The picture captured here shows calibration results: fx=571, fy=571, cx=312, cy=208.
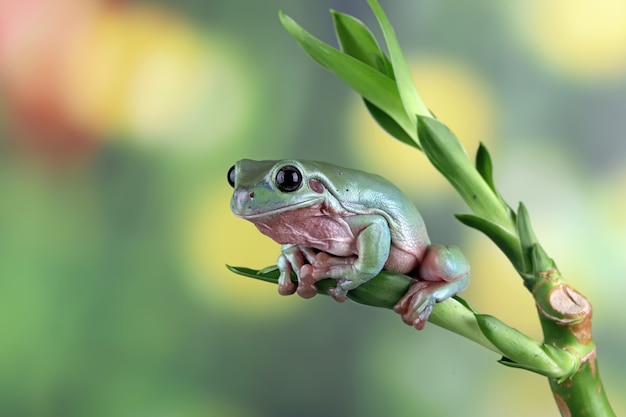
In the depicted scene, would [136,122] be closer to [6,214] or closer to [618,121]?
[6,214]

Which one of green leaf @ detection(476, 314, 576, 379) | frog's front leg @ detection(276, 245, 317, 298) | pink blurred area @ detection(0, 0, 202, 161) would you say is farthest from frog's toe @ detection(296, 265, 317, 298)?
pink blurred area @ detection(0, 0, 202, 161)

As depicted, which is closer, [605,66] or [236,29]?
[605,66]

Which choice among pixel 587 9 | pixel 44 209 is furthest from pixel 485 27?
pixel 44 209

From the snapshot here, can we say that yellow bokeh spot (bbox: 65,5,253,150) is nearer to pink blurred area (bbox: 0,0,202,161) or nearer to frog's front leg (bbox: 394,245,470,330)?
pink blurred area (bbox: 0,0,202,161)

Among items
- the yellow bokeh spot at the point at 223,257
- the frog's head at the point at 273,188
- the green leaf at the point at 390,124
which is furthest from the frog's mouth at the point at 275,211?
the yellow bokeh spot at the point at 223,257

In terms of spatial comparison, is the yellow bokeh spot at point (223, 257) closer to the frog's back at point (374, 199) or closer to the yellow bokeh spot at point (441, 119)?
the yellow bokeh spot at point (441, 119)

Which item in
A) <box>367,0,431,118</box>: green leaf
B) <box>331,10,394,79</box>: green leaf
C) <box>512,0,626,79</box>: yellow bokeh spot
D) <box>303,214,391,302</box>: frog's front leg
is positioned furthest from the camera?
<box>512,0,626,79</box>: yellow bokeh spot
